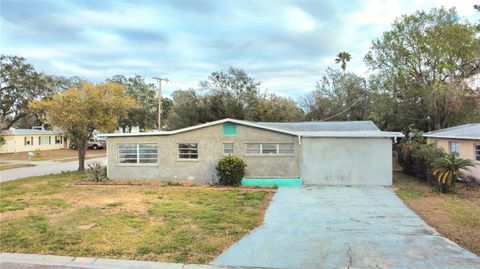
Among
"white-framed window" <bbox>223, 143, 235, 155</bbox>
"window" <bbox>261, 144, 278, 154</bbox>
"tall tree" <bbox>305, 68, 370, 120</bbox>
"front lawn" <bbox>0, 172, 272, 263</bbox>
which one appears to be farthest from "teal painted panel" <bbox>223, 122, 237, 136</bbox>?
"tall tree" <bbox>305, 68, 370, 120</bbox>

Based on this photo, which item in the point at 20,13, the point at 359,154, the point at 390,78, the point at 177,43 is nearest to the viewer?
the point at 20,13

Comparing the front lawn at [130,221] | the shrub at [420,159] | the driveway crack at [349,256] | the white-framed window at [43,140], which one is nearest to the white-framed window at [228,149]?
the front lawn at [130,221]

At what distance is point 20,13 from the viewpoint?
12477mm

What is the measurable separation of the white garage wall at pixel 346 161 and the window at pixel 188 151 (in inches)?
196

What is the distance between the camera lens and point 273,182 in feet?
54.2

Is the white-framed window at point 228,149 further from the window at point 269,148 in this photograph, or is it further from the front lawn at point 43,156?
the front lawn at point 43,156

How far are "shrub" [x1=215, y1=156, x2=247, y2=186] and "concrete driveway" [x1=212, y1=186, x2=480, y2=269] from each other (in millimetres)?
4467

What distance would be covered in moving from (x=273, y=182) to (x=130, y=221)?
8.36 metres

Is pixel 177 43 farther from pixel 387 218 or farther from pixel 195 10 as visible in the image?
pixel 387 218

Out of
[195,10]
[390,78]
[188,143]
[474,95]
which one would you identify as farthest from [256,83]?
[195,10]

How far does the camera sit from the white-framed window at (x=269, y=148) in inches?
666

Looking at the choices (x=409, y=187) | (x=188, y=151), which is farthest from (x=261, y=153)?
(x=409, y=187)

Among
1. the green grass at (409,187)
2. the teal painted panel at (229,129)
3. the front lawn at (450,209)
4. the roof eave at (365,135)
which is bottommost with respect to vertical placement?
the front lawn at (450,209)

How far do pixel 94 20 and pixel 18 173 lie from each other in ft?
42.1
